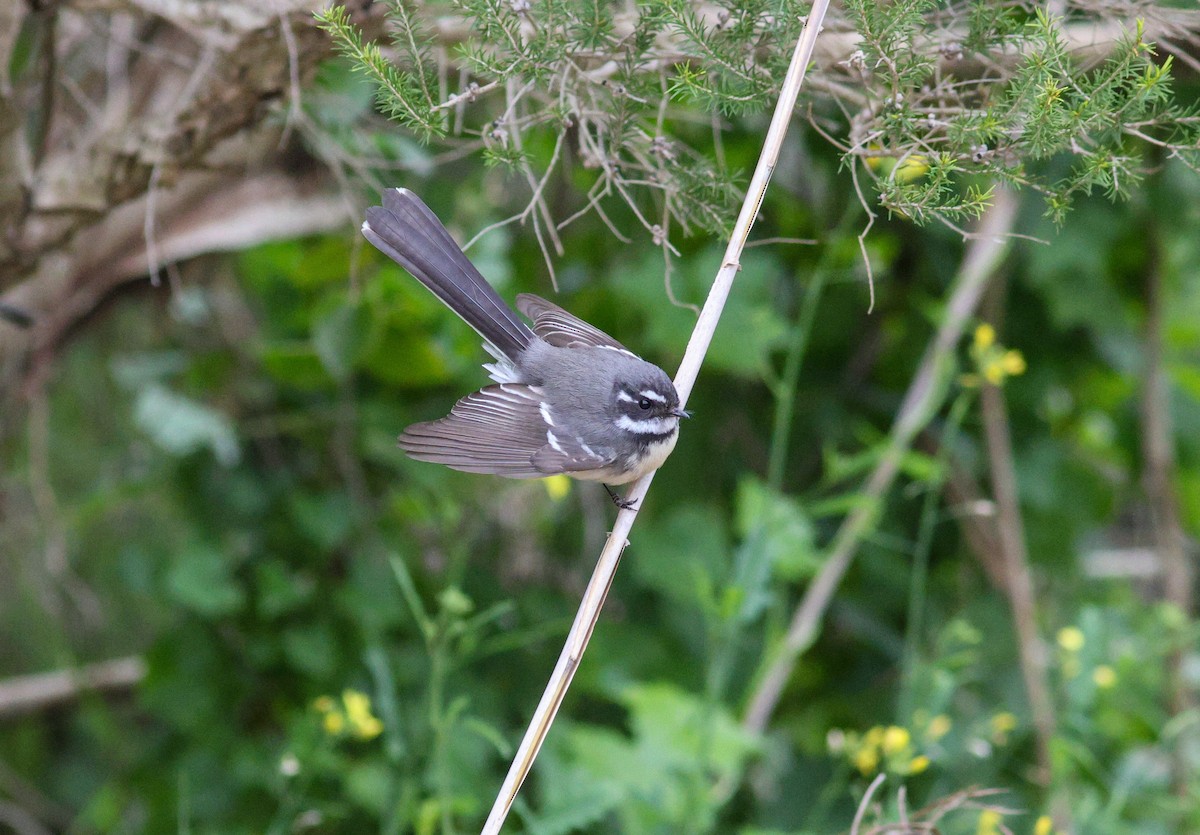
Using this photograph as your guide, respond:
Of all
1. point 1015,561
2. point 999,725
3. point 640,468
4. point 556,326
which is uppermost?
point 556,326

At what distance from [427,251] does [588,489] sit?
1.75m

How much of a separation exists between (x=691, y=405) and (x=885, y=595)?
2.88ft

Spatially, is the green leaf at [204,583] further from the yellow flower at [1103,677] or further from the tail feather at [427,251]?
the yellow flower at [1103,677]

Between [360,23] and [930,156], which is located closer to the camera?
[930,156]

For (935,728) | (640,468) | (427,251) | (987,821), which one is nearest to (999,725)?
(935,728)

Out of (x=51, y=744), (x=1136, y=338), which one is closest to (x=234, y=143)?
(x=1136, y=338)

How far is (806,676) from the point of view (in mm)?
3484

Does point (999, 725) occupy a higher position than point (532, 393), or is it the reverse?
point (532, 393)

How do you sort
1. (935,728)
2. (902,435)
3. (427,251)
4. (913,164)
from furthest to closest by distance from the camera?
(902,435) < (935,728) < (427,251) < (913,164)

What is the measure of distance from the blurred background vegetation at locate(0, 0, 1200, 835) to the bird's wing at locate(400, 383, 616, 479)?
1.79 feet

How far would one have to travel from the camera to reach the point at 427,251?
1872mm

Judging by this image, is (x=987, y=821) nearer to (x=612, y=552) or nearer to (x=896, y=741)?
(x=896, y=741)

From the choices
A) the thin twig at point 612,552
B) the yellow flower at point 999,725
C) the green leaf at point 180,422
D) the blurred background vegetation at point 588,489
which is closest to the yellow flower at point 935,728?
the blurred background vegetation at point 588,489

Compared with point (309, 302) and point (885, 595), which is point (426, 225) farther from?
point (885, 595)
